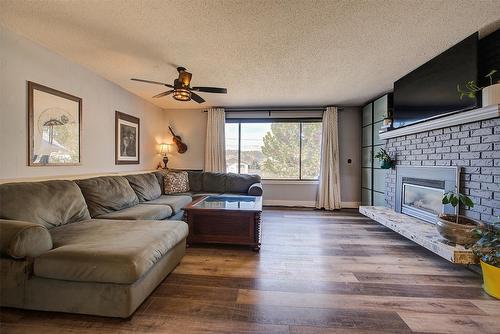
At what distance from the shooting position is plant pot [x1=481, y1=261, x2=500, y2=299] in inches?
69.7

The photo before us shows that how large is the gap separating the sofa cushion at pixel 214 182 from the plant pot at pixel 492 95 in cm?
387

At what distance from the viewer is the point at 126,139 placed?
13.1 feet

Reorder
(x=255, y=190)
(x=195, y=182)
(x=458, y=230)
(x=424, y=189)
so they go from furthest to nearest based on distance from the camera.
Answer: (x=195, y=182) → (x=255, y=190) → (x=424, y=189) → (x=458, y=230)

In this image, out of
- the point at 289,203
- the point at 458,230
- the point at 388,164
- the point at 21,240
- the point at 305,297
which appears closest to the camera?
the point at 21,240

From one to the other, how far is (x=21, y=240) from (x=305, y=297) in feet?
6.79

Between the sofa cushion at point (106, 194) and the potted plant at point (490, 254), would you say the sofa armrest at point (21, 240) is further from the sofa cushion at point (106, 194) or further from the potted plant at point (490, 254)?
the potted plant at point (490, 254)

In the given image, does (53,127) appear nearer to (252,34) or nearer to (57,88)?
(57,88)

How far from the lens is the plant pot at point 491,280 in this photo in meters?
1.77

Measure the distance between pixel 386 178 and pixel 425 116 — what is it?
1.41 meters

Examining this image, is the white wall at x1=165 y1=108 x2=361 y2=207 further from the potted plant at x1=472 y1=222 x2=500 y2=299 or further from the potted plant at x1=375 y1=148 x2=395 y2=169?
the potted plant at x1=472 y1=222 x2=500 y2=299

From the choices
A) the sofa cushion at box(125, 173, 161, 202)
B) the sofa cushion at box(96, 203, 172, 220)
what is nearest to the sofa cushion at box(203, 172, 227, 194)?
the sofa cushion at box(125, 173, 161, 202)

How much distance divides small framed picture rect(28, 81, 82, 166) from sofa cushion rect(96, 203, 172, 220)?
0.92 metres

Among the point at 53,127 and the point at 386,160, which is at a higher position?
the point at 53,127

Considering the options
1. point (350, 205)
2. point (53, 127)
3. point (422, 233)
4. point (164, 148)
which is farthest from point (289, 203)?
point (53, 127)
